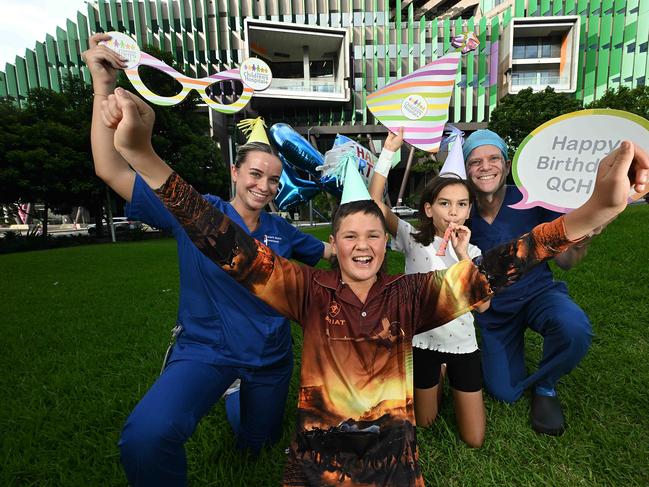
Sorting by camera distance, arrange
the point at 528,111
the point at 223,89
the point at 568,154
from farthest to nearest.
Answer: the point at 528,111
the point at 223,89
the point at 568,154

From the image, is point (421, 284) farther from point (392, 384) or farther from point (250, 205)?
point (250, 205)

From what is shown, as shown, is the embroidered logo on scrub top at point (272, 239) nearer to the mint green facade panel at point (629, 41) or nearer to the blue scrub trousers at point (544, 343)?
the blue scrub trousers at point (544, 343)

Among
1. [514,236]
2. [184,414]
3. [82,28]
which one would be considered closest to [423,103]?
[514,236]

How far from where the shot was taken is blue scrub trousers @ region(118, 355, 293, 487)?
1.46 metres

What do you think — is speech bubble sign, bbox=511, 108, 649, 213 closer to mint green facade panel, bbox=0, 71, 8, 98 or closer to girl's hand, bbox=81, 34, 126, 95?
girl's hand, bbox=81, 34, 126, 95

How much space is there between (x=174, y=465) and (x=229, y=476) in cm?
64

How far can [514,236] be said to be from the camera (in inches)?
107

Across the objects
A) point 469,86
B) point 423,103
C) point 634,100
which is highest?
point 469,86

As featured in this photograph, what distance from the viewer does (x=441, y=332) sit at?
91.8 inches

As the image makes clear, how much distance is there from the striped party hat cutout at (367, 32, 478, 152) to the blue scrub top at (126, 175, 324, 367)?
1290mm

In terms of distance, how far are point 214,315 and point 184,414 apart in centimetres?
53

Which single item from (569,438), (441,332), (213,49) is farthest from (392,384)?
(213,49)

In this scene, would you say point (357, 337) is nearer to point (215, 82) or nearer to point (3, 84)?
point (215, 82)

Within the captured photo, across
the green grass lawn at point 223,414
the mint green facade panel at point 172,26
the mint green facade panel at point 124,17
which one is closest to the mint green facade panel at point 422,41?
the mint green facade panel at point 172,26
